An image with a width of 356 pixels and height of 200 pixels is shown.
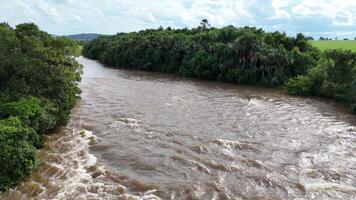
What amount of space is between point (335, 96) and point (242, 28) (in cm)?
2561

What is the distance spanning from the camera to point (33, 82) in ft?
82.7

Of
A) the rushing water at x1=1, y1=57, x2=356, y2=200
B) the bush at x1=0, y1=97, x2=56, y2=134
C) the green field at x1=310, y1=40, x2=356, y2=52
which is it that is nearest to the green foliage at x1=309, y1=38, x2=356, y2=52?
the green field at x1=310, y1=40, x2=356, y2=52

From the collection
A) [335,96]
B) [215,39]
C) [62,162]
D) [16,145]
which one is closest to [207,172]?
[62,162]

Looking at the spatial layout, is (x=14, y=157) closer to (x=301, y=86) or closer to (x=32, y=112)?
(x=32, y=112)

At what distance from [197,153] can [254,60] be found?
3356 centimetres

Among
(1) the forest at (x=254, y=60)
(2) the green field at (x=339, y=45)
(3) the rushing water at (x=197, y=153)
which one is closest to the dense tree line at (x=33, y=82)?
(3) the rushing water at (x=197, y=153)

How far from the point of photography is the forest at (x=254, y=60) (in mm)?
40812

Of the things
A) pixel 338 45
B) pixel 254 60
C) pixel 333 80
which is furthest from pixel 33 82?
pixel 338 45

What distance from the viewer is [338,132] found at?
26734mm

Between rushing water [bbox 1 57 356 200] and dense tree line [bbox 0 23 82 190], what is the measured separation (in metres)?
1.53

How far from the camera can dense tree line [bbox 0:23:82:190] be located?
2048 cm

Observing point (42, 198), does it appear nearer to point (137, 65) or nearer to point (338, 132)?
point (338, 132)

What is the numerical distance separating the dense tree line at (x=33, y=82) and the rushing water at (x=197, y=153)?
5.03 ft

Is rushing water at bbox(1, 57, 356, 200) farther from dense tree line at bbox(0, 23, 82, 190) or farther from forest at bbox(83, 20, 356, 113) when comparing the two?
forest at bbox(83, 20, 356, 113)
